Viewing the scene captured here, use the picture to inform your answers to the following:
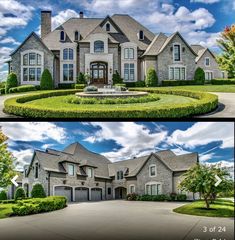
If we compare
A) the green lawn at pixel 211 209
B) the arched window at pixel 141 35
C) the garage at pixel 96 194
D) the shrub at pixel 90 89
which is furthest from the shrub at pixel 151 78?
the green lawn at pixel 211 209

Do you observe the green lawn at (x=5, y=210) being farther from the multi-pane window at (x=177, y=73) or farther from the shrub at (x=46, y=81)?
the multi-pane window at (x=177, y=73)

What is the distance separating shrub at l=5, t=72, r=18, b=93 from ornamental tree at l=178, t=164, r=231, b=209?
2.51 metres

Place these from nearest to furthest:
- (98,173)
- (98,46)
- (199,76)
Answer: (98,46), (199,76), (98,173)

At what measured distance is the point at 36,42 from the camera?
561 centimetres

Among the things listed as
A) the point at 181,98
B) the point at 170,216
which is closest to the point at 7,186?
the point at 170,216

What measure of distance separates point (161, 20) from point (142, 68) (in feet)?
2.33

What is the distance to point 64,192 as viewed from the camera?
5.66 metres

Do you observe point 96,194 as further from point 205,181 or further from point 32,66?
point 32,66

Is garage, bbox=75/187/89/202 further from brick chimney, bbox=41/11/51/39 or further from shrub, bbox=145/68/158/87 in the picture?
brick chimney, bbox=41/11/51/39

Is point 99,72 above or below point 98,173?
above

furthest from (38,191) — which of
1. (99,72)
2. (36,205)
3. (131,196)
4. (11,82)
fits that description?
(99,72)

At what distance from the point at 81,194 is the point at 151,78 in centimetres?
177

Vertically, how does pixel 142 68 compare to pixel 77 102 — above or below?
above

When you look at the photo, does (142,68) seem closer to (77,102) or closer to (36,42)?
(77,102)
